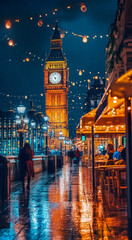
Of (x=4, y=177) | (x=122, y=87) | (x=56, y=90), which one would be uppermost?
(x=56, y=90)

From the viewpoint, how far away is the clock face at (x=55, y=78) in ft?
518

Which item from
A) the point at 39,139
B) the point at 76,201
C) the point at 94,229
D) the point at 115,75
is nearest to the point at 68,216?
the point at 94,229

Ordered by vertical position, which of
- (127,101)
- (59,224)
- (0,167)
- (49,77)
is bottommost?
(59,224)

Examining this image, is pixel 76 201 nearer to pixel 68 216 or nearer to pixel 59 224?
pixel 68 216

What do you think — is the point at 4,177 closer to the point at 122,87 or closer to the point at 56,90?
the point at 122,87

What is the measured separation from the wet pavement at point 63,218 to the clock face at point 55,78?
485 feet

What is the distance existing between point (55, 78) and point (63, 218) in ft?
500

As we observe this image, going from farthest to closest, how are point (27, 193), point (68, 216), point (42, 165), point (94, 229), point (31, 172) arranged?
point (42, 165) → point (31, 172) → point (27, 193) → point (68, 216) → point (94, 229)

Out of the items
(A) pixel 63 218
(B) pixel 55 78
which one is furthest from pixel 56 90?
(A) pixel 63 218

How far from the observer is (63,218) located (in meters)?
7.64

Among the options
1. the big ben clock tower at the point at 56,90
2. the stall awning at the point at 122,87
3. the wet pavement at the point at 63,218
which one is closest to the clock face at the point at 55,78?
the big ben clock tower at the point at 56,90

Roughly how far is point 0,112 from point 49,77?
89.1 feet

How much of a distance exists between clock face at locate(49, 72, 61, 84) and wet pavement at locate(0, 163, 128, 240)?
14791 cm

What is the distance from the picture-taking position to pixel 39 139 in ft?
510
